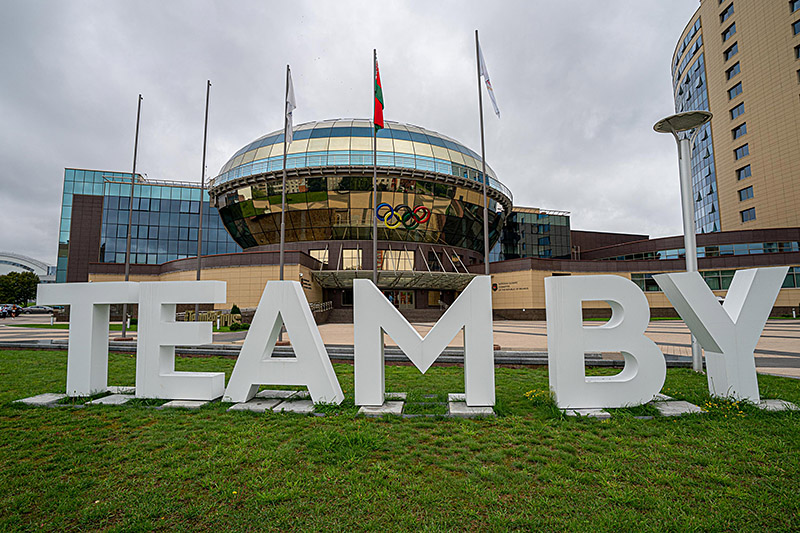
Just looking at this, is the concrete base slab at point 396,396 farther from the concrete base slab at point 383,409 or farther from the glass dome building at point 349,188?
the glass dome building at point 349,188

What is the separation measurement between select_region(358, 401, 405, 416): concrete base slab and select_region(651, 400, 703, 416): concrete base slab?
469 centimetres

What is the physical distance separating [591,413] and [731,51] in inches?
2604

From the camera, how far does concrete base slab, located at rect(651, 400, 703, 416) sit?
7086 millimetres

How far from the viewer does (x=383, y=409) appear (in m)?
7.52

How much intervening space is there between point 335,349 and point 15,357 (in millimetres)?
11638

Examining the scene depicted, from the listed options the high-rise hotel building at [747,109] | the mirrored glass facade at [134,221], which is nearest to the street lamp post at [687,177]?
the high-rise hotel building at [747,109]

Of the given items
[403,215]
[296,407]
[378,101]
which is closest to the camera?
[296,407]

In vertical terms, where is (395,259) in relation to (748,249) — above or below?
below

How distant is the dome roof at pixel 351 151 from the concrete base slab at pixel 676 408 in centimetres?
3134

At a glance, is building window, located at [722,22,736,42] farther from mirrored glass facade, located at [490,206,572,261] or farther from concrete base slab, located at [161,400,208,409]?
concrete base slab, located at [161,400,208,409]

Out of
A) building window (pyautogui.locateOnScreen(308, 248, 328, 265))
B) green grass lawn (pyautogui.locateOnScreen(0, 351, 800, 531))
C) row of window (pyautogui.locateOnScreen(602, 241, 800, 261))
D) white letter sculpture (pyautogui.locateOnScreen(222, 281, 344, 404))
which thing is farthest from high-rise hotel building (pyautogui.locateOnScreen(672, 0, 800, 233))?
white letter sculpture (pyautogui.locateOnScreen(222, 281, 344, 404))

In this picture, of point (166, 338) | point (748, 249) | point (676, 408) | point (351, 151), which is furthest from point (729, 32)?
point (166, 338)

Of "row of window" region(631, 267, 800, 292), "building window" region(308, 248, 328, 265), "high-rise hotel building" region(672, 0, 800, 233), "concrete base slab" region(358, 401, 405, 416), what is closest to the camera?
"concrete base slab" region(358, 401, 405, 416)

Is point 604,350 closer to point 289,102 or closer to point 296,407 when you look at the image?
point 296,407
